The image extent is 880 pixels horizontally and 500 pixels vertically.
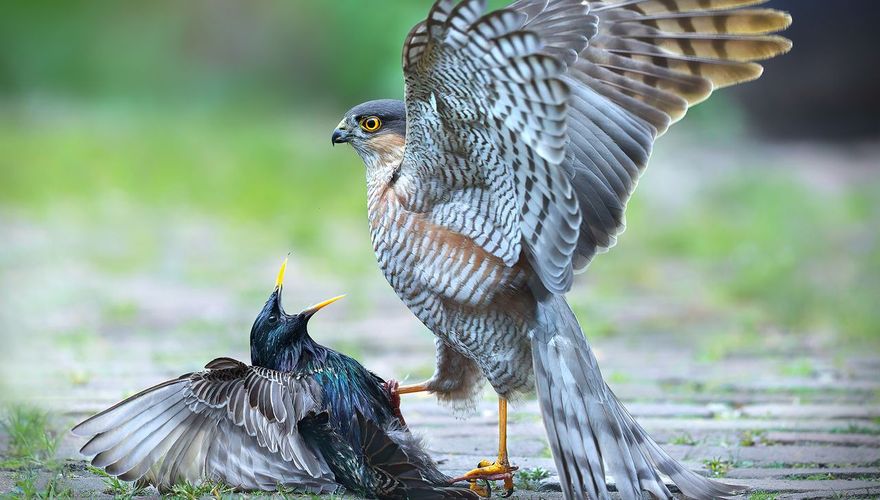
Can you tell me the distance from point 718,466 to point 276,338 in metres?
1.75

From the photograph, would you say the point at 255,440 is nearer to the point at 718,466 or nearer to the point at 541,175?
the point at 541,175

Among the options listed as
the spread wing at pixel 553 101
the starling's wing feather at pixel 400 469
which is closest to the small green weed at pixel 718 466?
the spread wing at pixel 553 101

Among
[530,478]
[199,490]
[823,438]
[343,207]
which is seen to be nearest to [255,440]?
[199,490]

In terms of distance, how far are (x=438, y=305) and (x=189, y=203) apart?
7497 millimetres

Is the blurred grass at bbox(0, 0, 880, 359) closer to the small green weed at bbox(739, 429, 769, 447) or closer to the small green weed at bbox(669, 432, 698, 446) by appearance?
the small green weed at bbox(739, 429, 769, 447)

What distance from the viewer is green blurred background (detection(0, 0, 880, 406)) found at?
7211mm

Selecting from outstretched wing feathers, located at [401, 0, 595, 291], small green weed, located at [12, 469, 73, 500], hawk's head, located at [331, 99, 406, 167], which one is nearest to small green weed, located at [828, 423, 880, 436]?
outstretched wing feathers, located at [401, 0, 595, 291]

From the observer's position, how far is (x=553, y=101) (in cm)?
349

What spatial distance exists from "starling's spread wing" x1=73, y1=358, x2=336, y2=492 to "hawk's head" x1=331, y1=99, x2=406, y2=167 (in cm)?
116

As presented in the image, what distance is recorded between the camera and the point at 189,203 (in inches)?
442

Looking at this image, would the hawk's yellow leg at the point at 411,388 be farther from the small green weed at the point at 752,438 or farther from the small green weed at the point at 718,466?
the small green weed at the point at 752,438

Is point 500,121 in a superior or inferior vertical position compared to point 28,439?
superior

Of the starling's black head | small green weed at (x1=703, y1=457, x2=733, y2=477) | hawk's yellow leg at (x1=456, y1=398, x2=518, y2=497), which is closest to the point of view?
hawk's yellow leg at (x1=456, y1=398, x2=518, y2=497)

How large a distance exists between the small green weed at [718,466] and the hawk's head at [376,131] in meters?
1.73
